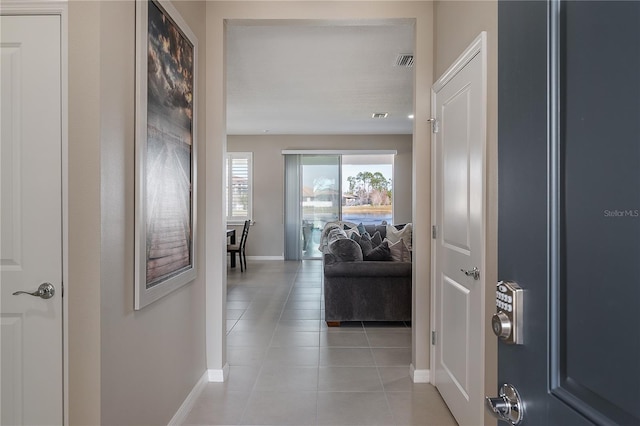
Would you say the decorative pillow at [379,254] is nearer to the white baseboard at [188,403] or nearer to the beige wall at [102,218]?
the white baseboard at [188,403]

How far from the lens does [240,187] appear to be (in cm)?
911

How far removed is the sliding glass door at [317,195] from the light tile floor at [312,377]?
4.14m

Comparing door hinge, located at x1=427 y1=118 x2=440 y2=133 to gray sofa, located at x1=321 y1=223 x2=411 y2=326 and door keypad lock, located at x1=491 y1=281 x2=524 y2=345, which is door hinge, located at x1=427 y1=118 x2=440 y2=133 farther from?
door keypad lock, located at x1=491 y1=281 x2=524 y2=345

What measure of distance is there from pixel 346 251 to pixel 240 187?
5.36 metres

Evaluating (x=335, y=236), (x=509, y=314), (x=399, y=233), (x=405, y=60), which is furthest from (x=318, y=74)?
(x=509, y=314)

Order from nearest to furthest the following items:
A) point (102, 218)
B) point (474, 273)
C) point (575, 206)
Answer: point (575, 206), point (102, 218), point (474, 273)

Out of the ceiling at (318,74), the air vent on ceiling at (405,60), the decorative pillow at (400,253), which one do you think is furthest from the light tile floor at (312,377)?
the air vent on ceiling at (405,60)

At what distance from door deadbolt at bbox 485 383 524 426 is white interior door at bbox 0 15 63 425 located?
157cm

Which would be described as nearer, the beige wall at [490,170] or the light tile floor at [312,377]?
the beige wall at [490,170]

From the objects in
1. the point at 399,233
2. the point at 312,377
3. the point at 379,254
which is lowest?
the point at 312,377

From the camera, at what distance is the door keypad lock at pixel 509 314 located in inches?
26.3

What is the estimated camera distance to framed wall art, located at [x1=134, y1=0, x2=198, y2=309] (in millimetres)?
1775

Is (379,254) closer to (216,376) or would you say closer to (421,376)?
(421,376)

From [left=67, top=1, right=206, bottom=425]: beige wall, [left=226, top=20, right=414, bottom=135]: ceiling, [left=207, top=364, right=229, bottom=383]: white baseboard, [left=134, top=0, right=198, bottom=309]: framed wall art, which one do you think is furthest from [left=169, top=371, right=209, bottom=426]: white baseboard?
[left=226, top=20, right=414, bottom=135]: ceiling
